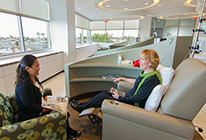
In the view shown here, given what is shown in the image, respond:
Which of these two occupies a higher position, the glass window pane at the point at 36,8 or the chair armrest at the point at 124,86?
the glass window pane at the point at 36,8

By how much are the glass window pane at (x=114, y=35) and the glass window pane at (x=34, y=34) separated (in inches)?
263

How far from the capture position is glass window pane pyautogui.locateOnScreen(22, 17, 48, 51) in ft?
12.1

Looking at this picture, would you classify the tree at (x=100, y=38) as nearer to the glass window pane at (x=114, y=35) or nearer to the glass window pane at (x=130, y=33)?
the glass window pane at (x=114, y=35)

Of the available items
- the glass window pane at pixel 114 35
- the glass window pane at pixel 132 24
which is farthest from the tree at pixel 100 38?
the glass window pane at pixel 132 24

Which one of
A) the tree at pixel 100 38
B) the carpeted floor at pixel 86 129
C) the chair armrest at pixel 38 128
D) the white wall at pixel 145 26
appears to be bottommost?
the carpeted floor at pixel 86 129

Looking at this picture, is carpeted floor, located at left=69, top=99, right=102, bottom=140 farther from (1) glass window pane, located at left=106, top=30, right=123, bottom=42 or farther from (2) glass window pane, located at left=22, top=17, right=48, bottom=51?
A: (1) glass window pane, located at left=106, top=30, right=123, bottom=42

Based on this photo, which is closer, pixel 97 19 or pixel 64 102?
pixel 64 102

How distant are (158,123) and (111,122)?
0.45m

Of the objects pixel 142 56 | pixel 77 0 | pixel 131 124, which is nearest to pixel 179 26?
pixel 77 0

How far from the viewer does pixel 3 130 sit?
0.85 meters

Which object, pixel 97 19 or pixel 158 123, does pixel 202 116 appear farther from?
pixel 97 19

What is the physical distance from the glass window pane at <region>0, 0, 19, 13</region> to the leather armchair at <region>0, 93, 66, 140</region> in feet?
9.55

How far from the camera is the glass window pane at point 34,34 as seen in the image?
369 cm

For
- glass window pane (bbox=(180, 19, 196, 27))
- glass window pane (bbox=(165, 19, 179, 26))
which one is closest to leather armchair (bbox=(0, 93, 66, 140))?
glass window pane (bbox=(165, 19, 179, 26))
